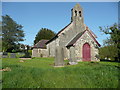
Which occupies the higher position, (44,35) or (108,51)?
(44,35)

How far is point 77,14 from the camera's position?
95.7 feet

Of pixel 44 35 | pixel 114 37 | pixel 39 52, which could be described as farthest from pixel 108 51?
pixel 44 35

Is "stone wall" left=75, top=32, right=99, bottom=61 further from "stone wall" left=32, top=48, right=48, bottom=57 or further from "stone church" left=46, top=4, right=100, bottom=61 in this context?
"stone wall" left=32, top=48, right=48, bottom=57

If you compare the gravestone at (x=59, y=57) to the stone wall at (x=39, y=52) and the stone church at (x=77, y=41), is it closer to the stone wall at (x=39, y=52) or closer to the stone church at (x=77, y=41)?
Answer: the stone church at (x=77, y=41)

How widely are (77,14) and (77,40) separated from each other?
25.6 feet

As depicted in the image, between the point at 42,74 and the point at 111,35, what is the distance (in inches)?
743

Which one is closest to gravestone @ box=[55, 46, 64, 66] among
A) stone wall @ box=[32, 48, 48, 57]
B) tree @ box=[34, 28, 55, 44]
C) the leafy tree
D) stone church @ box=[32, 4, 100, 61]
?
stone church @ box=[32, 4, 100, 61]

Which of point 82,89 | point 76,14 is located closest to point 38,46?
point 76,14

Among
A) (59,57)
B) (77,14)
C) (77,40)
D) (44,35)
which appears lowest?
(59,57)

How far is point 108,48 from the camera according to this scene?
23.2 metres

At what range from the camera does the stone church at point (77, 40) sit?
2401 centimetres

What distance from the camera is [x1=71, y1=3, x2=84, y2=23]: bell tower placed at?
1134 inches

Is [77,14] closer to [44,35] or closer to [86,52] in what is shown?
[86,52]

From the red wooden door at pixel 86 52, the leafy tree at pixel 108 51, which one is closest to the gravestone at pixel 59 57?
the red wooden door at pixel 86 52
